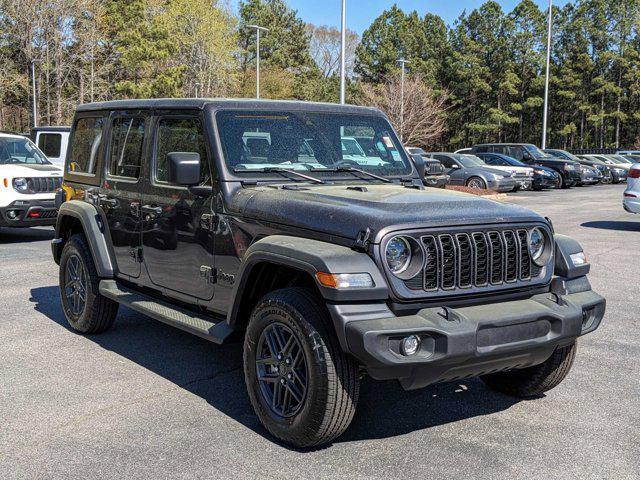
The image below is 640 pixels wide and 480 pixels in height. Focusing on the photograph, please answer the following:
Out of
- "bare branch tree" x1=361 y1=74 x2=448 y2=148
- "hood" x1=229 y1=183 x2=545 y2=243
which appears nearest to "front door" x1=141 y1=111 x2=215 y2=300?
"hood" x1=229 y1=183 x2=545 y2=243

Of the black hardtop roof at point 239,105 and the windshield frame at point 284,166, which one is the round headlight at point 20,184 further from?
the windshield frame at point 284,166

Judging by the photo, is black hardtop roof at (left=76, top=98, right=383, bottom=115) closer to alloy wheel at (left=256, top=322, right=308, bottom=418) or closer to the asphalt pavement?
alloy wheel at (left=256, top=322, right=308, bottom=418)

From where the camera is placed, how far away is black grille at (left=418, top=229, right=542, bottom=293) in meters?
3.91

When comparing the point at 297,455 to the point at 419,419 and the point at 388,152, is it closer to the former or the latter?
the point at 419,419

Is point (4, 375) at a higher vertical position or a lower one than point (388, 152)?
lower

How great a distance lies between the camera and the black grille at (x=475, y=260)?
12.8 ft

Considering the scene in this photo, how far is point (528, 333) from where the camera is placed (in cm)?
399

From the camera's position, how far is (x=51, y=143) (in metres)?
16.9

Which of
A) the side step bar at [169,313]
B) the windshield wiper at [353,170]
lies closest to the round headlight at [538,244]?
the windshield wiper at [353,170]

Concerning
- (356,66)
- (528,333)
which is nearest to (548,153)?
(528,333)

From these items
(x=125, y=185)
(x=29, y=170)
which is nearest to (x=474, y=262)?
(x=125, y=185)

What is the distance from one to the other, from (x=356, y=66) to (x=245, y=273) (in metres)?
71.1

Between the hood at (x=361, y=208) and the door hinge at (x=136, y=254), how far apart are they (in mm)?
1303

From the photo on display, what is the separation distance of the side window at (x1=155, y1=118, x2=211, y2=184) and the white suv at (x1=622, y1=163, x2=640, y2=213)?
11.2 meters
